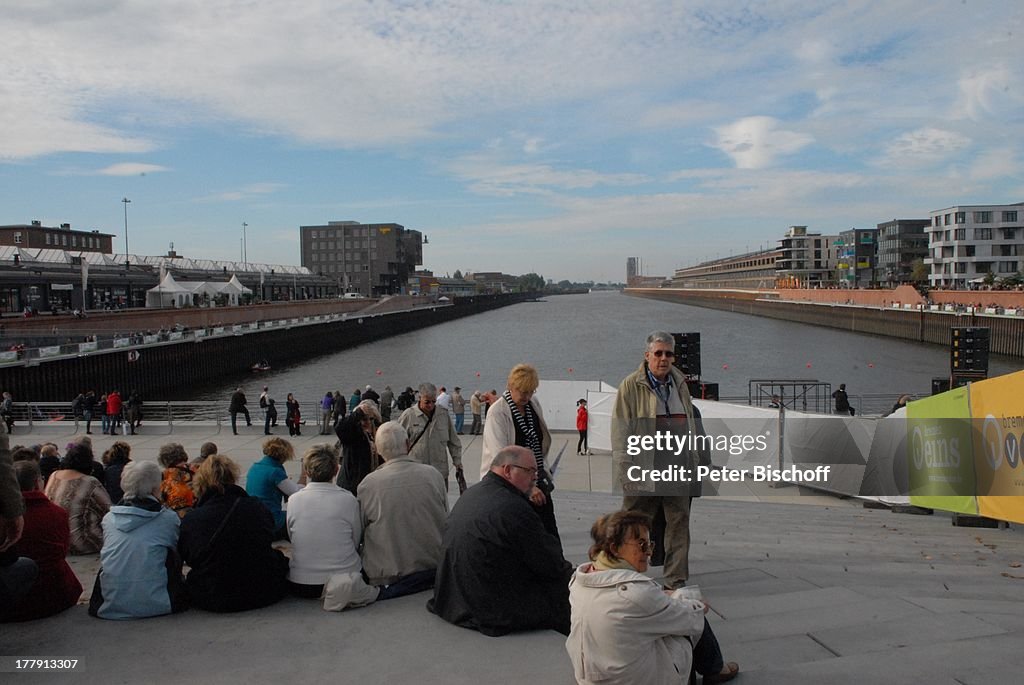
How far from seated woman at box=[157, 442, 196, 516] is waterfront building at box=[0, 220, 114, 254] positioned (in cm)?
8021

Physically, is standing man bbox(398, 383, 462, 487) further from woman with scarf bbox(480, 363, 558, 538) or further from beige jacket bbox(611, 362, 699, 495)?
beige jacket bbox(611, 362, 699, 495)

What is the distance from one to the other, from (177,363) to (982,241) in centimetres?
8547

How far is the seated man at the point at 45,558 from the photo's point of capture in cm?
455

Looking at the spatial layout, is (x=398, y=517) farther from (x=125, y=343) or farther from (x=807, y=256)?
(x=807, y=256)

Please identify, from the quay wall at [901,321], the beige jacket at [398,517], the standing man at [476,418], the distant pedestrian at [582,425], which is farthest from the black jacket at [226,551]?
the quay wall at [901,321]

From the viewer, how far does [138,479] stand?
4684 mm

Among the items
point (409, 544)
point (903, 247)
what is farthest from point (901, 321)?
point (409, 544)

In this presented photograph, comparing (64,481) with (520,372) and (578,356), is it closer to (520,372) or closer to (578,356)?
(520,372)

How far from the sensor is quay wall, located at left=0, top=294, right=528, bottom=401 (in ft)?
113

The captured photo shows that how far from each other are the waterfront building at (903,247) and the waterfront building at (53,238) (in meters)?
107

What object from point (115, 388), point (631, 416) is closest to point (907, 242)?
point (115, 388)

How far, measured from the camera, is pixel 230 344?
55.0 metres

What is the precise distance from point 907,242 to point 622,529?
427ft

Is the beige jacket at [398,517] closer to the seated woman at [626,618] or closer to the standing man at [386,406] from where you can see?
the seated woman at [626,618]
